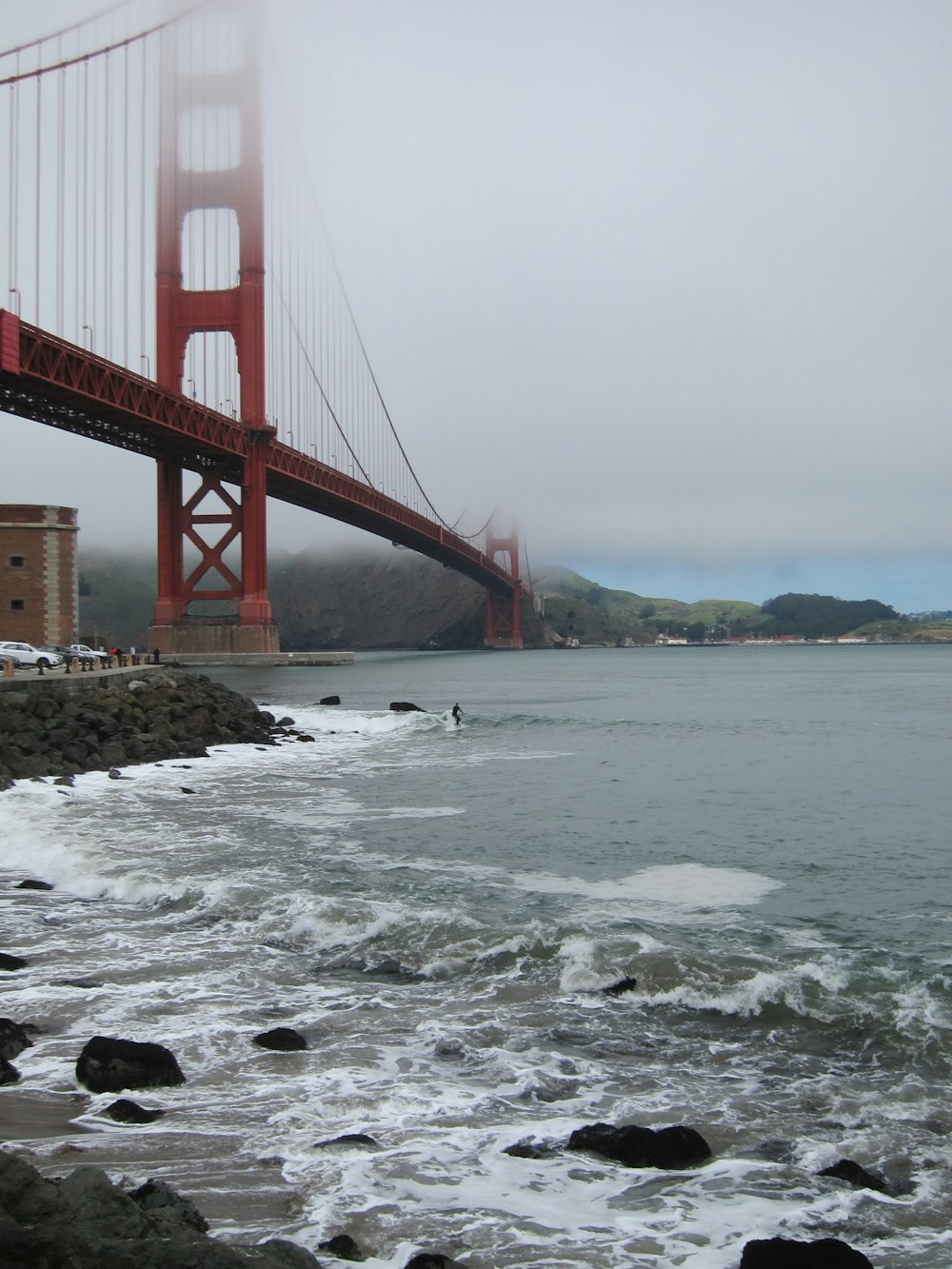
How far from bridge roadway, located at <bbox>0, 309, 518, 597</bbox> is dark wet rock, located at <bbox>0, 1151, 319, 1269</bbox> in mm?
29492

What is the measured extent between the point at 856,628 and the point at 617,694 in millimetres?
120074

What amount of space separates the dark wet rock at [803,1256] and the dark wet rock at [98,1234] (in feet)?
3.58

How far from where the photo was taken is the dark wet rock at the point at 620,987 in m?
5.30

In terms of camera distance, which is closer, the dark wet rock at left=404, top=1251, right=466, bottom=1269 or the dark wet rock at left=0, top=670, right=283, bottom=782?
the dark wet rock at left=404, top=1251, right=466, bottom=1269

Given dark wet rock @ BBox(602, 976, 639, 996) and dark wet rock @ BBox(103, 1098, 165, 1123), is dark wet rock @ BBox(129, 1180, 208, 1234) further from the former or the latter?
dark wet rock @ BBox(602, 976, 639, 996)

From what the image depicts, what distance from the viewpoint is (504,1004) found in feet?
16.7

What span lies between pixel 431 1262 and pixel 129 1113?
4.40 ft

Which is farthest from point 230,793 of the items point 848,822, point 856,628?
point 856,628

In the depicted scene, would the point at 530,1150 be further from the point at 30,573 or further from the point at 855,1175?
the point at 30,573

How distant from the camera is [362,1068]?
4.23 meters

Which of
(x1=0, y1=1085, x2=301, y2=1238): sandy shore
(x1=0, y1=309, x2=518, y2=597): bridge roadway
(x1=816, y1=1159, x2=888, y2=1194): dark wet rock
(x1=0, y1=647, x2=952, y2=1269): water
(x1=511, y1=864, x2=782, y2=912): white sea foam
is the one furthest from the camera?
(x1=0, y1=309, x2=518, y2=597): bridge roadway

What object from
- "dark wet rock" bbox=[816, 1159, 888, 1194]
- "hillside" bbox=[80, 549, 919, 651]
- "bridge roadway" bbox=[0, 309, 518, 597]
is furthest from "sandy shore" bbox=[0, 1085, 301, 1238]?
"hillside" bbox=[80, 549, 919, 651]

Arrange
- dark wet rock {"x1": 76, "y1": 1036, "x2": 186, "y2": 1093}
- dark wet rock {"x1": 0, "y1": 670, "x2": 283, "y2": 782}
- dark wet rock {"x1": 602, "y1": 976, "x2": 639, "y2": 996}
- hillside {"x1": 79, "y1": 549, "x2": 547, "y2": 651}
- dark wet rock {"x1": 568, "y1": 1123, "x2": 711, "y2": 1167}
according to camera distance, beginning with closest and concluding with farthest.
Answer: dark wet rock {"x1": 568, "y1": 1123, "x2": 711, "y2": 1167}
dark wet rock {"x1": 76, "y1": 1036, "x2": 186, "y2": 1093}
dark wet rock {"x1": 602, "y1": 976, "x2": 639, "y2": 996}
dark wet rock {"x1": 0, "y1": 670, "x2": 283, "y2": 782}
hillside {"x1": 79, "y1": 549, "x2": 547, "y2": 651}

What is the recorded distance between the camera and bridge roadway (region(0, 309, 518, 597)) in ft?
103
